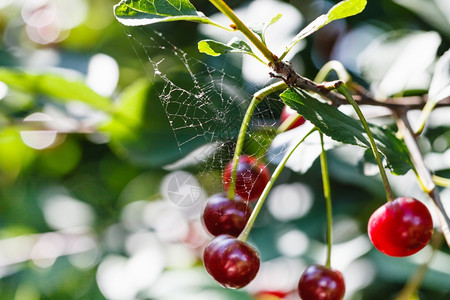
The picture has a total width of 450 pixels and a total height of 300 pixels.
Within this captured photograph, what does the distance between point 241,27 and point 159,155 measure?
0.94 metres

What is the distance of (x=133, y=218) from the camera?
2129mm

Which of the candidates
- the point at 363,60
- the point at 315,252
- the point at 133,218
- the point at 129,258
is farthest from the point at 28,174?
the point at 363,60

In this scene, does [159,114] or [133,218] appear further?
[133,218]

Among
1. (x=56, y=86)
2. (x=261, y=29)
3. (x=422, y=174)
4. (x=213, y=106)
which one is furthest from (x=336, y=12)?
(x=56, y=86)

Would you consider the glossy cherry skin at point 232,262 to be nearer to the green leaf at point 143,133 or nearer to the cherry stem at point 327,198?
the cherry stem at point 327,198

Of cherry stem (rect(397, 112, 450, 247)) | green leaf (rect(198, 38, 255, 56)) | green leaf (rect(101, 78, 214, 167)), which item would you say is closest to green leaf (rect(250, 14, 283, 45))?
green leaf (rect(198, 38, 255, 56))

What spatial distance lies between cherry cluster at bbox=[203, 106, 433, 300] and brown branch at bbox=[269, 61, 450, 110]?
0.20 metres

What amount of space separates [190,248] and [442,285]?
0.94m

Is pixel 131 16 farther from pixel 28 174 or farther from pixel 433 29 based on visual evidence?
pixel 28 174

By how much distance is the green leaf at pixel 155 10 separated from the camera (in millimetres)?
706

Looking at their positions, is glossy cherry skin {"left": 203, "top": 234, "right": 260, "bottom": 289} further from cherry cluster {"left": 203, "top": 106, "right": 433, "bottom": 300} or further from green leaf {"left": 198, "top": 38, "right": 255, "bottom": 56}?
green leaf {"left": 198, "top": 38, "right": 255, "bottom": 56}

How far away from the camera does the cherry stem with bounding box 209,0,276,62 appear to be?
0.62 m

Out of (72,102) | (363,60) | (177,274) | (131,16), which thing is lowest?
(177,274)

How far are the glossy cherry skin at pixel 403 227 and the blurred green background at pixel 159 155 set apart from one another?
0.79 feet
